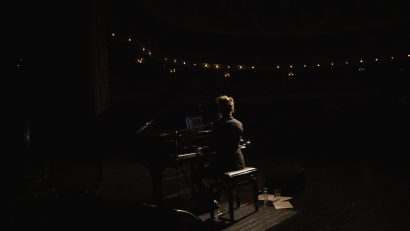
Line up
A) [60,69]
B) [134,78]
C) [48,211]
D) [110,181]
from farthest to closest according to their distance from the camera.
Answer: [134,78]
[110,181]
[60,69]
[48,211]

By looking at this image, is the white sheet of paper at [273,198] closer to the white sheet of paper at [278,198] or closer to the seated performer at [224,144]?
the white sheet of paper at [278,198]

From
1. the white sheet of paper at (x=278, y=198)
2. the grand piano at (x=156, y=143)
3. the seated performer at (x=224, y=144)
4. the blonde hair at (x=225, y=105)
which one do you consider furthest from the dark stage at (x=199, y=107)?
the blonde hair at (x=225, y=105)

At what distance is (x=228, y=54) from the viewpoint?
498 inches

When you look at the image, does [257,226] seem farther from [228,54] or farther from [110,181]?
[228,54]

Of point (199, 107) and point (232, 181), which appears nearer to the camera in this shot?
point (232, 181)

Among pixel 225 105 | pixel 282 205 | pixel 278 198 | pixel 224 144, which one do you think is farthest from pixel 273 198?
pixel 225 105

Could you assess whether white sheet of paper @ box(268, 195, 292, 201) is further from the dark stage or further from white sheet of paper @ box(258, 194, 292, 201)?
the dark stage

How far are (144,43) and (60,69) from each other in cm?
478

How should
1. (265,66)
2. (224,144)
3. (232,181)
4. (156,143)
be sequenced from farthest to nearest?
(265,66), (156,143), (224,144), (232,181)

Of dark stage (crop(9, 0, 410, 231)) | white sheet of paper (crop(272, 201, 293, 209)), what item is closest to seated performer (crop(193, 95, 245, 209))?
→ dark stage (crop(9, 0, 410, 231))

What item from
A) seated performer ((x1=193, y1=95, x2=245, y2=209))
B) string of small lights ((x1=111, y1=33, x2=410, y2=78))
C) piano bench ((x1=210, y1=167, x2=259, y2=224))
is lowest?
piano bench ((x1=210, y1=167, x2=259, y2=224))

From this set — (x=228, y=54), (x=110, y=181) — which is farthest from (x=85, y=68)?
(x=228, y=54)

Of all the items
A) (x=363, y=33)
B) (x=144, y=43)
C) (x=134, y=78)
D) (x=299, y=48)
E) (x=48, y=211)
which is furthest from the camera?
(x=299, y=48)

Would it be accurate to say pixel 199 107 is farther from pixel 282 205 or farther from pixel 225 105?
pixel 282 205
